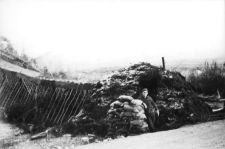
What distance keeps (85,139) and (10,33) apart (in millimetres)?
20899

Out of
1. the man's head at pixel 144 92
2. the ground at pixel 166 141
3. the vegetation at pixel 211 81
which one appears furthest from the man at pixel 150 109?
the vegetation at pixel 211 81

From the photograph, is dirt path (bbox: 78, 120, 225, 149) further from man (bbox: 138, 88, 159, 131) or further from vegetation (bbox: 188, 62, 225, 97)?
vegetation (bbox: 188, 62, 225, 97)

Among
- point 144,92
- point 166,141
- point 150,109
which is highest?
point 144,92

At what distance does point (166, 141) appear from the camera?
18.6 ft

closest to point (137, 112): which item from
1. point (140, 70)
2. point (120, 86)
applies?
point (120, 86)

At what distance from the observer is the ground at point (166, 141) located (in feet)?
17.4

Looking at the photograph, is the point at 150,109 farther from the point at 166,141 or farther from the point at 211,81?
the point at 211,81

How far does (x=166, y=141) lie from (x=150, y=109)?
1.75 meters

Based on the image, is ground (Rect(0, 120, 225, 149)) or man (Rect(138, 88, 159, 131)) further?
man (Rect(138, 88, 159, 131))

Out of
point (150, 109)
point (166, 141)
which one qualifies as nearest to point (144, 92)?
point (150, 109)

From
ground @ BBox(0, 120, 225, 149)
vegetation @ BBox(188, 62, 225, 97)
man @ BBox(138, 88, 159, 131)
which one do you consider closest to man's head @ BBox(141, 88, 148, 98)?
man @ BBox(138, 88, 159, 131)

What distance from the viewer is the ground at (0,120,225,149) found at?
17.4 ft

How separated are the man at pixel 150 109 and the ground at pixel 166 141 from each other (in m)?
0.74

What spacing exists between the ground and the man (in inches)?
29.2
